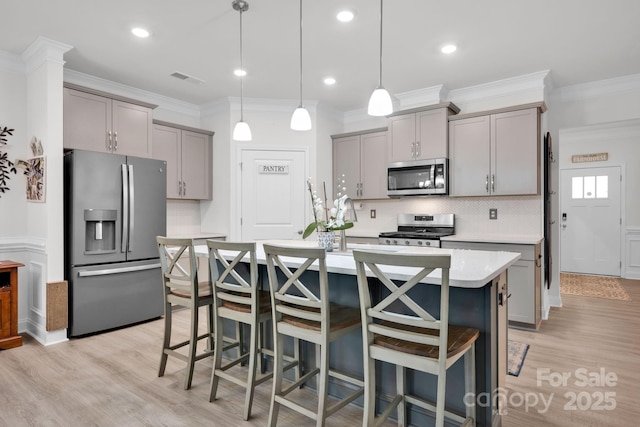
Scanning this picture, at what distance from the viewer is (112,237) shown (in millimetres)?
3748

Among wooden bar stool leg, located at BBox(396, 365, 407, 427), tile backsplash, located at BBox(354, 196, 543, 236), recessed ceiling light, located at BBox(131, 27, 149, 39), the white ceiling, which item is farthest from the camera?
tile backsplash, located at BBox(354, 196, 543, 236)

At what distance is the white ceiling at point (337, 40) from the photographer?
9.28ft

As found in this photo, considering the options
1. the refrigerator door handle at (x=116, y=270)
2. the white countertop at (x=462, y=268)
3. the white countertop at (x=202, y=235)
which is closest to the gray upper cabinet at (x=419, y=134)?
the white countertop at (x=462, y=268)

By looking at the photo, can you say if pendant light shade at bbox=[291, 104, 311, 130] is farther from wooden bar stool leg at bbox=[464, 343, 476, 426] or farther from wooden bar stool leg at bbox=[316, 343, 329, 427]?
wooden bar stool leg at bbox=[464, 343, 476, 426]

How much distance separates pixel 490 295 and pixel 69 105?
3.96 m

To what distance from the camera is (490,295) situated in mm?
1842

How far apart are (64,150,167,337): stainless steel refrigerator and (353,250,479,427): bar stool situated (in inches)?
117

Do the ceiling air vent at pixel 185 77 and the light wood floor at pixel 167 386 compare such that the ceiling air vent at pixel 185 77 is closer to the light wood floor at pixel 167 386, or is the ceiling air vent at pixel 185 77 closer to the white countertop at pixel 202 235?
the white countertop at pixel 202 235

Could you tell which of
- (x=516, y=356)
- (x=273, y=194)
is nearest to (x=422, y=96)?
(x=273, y=194)

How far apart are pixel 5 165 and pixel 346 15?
3.42 m

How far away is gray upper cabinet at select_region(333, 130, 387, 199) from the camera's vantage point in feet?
16.8

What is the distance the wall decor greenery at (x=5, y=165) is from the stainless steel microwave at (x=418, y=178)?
3.98 m

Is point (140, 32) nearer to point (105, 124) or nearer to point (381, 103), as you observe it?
point (105, 124)

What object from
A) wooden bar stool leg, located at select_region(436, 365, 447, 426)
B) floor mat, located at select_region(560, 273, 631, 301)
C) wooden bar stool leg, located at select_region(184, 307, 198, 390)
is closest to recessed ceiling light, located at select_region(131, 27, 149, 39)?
wooden bar stool leg, located at select_region(184, 307, 198, 390)
